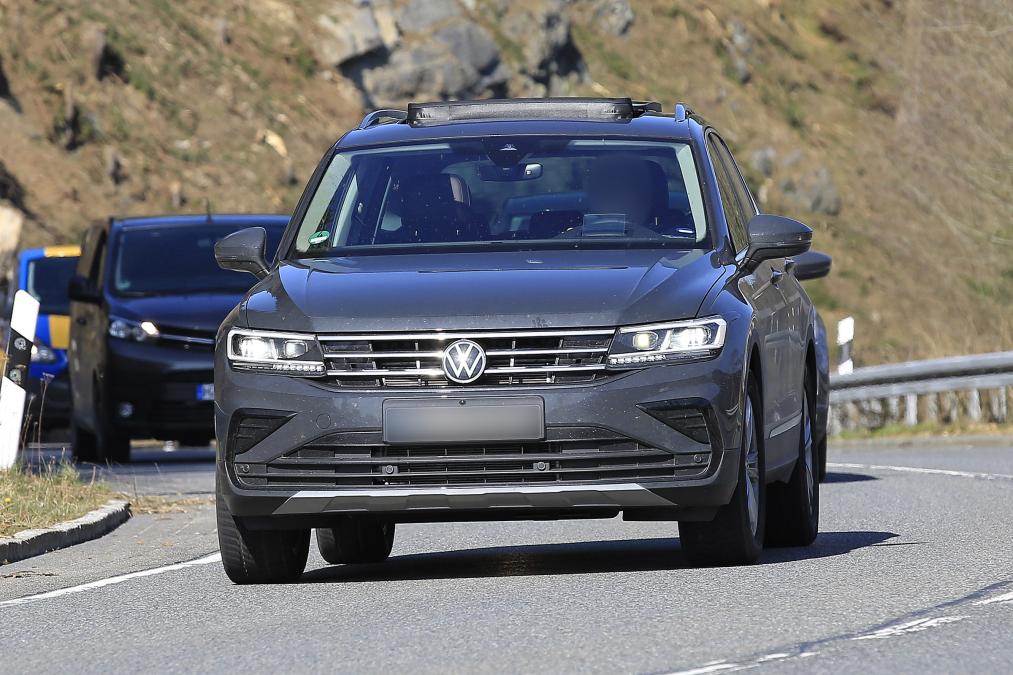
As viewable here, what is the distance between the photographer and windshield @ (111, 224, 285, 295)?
17422mm

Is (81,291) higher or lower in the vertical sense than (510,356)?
higher

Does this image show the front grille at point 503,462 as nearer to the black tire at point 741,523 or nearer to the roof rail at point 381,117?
the black tire at point 741,523

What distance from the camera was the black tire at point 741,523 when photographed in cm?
804

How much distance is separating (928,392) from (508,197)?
1427 centimetres

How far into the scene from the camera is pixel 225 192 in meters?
49.2

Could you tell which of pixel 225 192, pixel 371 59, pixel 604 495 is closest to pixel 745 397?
pixel 604 495

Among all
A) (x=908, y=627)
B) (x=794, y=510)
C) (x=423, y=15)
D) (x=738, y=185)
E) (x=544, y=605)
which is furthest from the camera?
(x=423, y=15)

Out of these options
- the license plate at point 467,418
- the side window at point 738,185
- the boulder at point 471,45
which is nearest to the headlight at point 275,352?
the license plate at point 467,418

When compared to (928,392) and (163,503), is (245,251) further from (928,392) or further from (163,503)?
(928,392)

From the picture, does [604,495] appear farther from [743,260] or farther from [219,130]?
[219,130]

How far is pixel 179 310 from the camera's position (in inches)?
670

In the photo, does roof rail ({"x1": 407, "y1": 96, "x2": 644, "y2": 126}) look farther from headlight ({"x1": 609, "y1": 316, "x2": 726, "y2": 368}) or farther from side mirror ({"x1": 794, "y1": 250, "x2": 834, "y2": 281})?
headlight ({"x1": 609, "y1": 316, "x2": 726, "y2": 368})

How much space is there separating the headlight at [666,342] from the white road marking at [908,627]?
149cm

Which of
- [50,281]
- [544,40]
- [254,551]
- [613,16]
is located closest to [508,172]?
[254,551]
